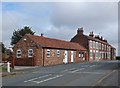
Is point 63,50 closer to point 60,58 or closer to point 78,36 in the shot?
point 60,58

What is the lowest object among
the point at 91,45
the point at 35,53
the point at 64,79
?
the point at 64,79

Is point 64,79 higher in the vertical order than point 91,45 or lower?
lower

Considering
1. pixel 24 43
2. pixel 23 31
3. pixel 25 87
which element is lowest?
pixel 25 87

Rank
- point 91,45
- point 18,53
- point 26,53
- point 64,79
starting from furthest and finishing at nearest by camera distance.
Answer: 1. point 91,45
2. point 18,53
3. point 26,53
4. point 64,79

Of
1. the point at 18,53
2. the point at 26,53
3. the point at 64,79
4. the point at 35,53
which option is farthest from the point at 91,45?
the point at 64,79

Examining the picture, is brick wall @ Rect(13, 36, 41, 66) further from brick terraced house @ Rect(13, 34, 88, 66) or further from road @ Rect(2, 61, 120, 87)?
road @ Rect(2, 61, 120, 87)

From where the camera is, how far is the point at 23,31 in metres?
89.9

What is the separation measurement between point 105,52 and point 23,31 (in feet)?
91.7

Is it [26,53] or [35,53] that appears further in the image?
[26,53]

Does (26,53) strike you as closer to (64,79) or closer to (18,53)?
(18,53)

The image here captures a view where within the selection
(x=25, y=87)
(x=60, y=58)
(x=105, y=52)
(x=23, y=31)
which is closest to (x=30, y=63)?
(x=60, y=58)

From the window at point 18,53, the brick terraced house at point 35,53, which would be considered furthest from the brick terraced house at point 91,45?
the window at point 18,53

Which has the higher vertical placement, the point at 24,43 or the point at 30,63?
the point at 24,43

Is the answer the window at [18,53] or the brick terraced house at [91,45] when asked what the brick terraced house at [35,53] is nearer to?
the window at [18,53]
